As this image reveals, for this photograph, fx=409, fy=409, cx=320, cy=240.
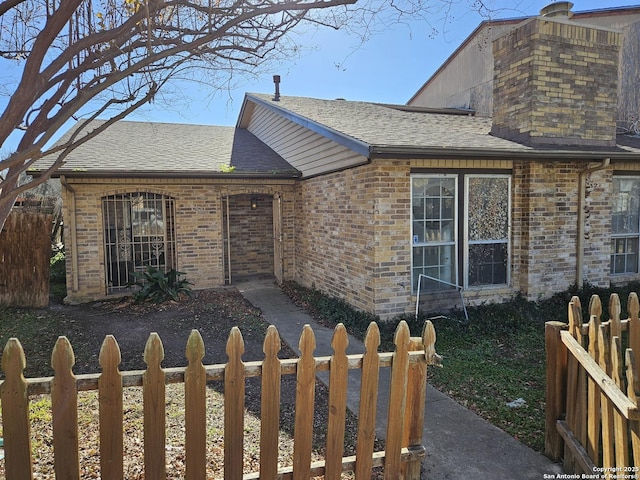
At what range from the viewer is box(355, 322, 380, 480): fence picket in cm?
248

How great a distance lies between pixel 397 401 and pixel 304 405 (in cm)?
60

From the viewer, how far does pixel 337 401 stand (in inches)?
96.4

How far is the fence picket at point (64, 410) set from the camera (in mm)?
2025

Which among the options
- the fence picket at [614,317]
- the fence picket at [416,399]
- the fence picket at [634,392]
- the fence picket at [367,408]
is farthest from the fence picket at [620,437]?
the fence picket at [367,408]

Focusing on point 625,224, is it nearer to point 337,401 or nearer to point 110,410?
point 337,401

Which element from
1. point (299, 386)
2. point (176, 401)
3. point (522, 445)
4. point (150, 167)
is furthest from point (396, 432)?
point (150, 167)

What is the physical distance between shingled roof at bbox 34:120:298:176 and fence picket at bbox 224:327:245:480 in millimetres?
7726

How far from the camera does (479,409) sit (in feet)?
13.3

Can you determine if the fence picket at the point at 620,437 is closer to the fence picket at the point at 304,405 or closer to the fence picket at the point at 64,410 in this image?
the fence picket at the point at 304,405

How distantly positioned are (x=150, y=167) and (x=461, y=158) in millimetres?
6568

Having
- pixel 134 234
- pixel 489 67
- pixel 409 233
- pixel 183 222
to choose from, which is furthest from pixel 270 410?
pixel 489 67

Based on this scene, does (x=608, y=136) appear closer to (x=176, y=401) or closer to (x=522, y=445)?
(x=522, y=445)

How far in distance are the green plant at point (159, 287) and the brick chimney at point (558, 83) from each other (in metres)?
7.51

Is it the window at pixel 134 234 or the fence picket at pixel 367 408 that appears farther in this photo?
the window at pixel 134 234
